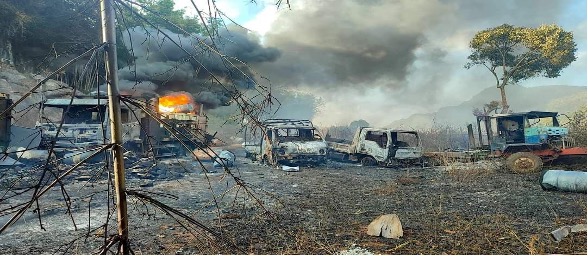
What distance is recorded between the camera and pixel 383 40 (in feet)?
45.9

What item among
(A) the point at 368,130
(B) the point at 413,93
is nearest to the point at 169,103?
(A) the point at 368,130

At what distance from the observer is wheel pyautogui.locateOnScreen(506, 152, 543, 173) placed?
9352 millimetres

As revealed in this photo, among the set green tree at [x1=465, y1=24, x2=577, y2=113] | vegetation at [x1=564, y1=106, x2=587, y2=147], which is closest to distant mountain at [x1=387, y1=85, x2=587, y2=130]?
green tree at [x1=465, y1=24, x2=577, y2=113]

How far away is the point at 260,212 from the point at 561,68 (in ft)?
39.1

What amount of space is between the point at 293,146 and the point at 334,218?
19.2 feet

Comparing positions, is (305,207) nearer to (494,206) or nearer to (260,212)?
(260,212)

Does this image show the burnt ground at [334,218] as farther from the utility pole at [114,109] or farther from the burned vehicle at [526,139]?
the burned vehicle at [526,139]

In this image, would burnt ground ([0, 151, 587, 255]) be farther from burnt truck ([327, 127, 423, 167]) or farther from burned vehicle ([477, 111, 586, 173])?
burnt truck ([327, 127, 423, 167])

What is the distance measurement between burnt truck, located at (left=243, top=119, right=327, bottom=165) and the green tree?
650 cm

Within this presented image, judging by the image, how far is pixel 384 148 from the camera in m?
11.8

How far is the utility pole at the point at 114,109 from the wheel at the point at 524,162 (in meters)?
10.4

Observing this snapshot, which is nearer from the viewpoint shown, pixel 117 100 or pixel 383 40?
pixel 117 100

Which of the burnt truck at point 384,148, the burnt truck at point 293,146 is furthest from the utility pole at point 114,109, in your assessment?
the burnt truck at point 384,148

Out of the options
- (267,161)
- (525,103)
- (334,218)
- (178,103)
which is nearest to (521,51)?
(267,161)
